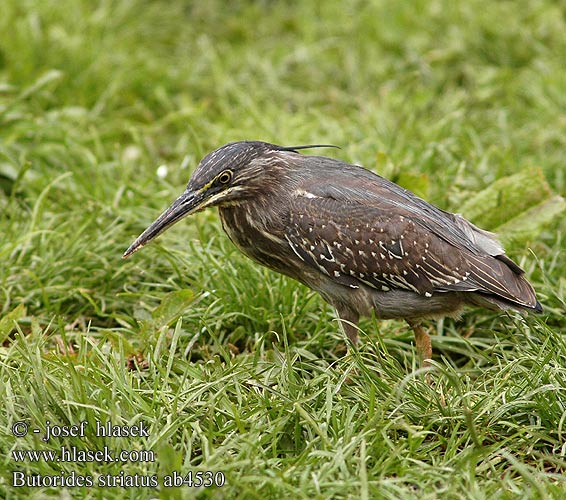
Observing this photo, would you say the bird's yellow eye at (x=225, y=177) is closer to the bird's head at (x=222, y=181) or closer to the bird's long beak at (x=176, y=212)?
the bird's head at (x=222, y=181)

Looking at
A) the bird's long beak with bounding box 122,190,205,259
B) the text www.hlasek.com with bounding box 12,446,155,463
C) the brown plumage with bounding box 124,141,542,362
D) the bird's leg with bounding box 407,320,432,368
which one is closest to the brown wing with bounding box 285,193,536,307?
the brown plumage with bounding box 124,141,542,362

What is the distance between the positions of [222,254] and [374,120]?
2.59 m

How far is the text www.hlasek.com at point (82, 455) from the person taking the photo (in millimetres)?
4289

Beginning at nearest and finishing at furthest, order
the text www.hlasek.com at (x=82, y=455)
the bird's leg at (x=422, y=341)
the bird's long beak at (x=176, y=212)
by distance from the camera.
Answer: the text www.hlasek.com at (x=82, y=455) < the bird's long beak at (x=176, y=212) < the bird's leg at (x=422, y=341)

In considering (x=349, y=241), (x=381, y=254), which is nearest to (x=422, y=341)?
(x=381, y=254)

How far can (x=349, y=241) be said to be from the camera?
17.5 ft

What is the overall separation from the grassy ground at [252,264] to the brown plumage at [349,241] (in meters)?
0.30

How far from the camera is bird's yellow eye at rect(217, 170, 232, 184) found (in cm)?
534

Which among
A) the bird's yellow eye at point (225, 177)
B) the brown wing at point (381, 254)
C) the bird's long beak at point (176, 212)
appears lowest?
the brown wing at point (381, 254)

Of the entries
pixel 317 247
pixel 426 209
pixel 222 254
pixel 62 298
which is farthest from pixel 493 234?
pixel 62 298

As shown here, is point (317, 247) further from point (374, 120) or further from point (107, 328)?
point (374, 120)

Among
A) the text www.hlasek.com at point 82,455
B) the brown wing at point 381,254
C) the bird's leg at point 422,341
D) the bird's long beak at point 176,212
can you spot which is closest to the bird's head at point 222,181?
the bird's long beak at point 176,212

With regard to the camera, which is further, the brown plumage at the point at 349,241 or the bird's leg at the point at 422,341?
the bird's leg at the point at 422,341

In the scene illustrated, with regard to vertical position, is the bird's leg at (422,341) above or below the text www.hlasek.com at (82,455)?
below
